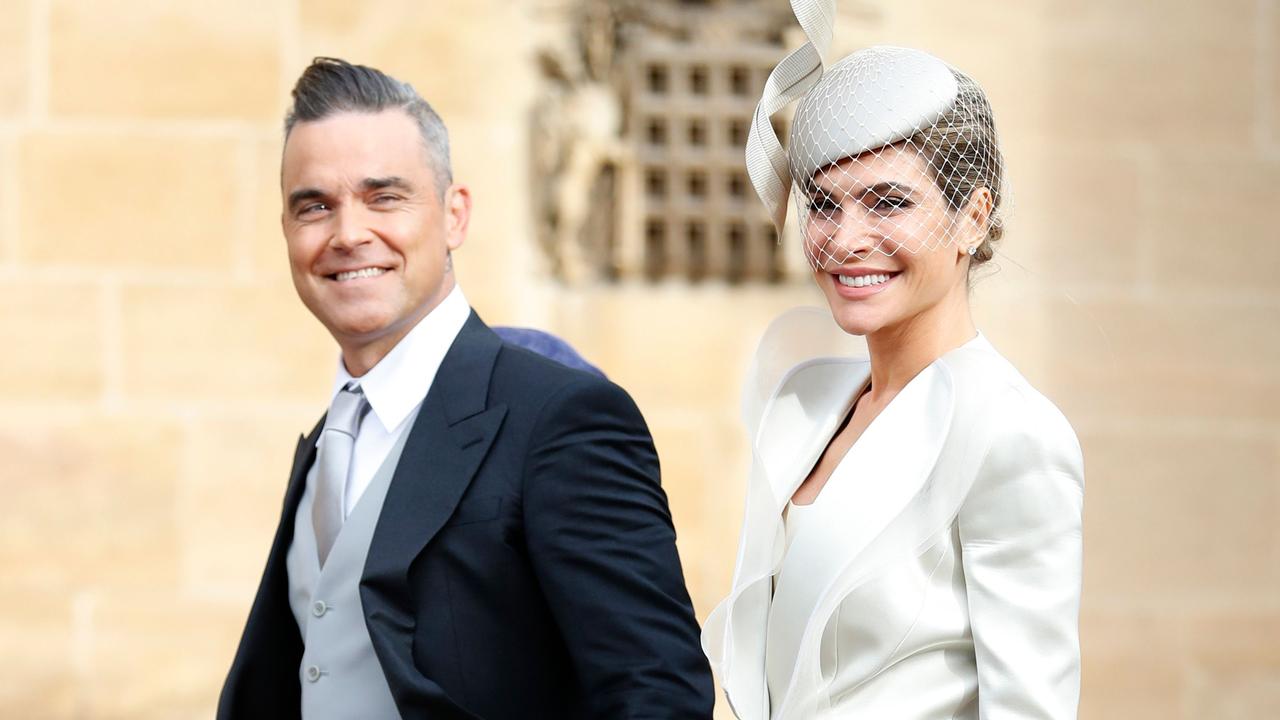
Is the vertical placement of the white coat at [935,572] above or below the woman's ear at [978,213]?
below

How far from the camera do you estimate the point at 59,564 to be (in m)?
3.87

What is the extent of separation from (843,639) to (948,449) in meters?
0.21

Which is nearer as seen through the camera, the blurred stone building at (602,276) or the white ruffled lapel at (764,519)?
the white ruffled lapel at (764,519)

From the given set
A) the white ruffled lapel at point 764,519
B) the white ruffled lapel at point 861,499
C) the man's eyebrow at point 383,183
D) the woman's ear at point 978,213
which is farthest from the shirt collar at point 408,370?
the woman's ear at point 978,213

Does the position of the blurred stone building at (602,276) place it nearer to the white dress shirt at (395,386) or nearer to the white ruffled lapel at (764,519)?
the white dress shirt at (395,386)

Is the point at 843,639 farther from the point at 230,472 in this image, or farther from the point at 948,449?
the point at 230,472

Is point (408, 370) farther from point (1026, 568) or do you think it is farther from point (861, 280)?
point (1026, 568)

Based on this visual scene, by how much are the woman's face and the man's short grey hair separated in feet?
2.02

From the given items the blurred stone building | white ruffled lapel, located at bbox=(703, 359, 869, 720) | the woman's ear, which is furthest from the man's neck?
the blurred stone building

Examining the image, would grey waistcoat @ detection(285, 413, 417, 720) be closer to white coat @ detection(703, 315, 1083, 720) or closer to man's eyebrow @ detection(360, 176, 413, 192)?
man's eyebrow @ detection(360, 176, 413, 192)

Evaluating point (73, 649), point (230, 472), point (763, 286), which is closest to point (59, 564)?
point (73, 649)

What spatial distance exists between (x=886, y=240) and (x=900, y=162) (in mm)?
79

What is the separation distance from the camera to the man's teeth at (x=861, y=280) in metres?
1.70

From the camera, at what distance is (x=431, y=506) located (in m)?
1.94
